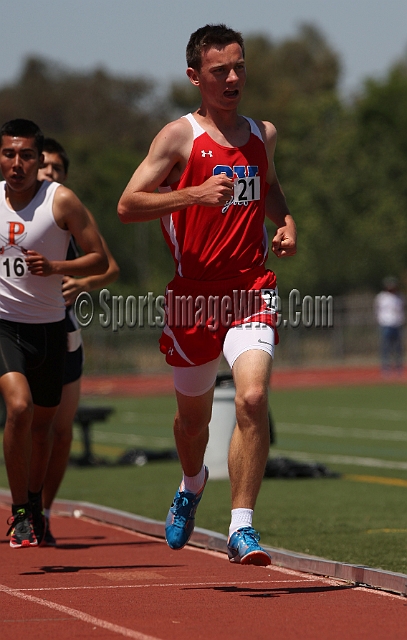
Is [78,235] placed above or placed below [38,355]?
above

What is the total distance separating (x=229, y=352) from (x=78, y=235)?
5.97ft

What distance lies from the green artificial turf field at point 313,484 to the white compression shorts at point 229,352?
1.55 meters

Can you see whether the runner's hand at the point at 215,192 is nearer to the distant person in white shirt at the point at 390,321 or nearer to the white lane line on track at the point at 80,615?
the white lane line on track at the point at 80,615

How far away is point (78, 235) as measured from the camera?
7.79m

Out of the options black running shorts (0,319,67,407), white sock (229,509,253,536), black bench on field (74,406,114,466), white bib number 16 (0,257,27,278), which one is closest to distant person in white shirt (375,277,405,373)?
black bench on field (74,406,114,466)

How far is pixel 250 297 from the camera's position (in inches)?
254

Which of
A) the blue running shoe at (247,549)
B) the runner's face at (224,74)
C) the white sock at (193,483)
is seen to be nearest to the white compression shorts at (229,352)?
the white sock at (193,483)

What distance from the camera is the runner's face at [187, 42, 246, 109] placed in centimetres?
641

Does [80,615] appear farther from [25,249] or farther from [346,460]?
[346,460]

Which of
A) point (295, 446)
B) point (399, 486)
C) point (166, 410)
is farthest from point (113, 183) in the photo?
point (399, 486)

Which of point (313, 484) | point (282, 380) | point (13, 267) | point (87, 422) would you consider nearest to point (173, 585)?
point (13, 267)

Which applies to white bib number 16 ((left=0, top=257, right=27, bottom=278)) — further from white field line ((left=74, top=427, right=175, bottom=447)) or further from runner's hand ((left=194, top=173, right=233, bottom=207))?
white field line ((left=74, top=427, right=175, bottom=447))

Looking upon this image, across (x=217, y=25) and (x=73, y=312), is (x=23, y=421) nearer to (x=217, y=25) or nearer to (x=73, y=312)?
(x=73, y=312)

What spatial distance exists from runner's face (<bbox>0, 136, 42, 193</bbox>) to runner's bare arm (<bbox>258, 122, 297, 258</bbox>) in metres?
1.64
